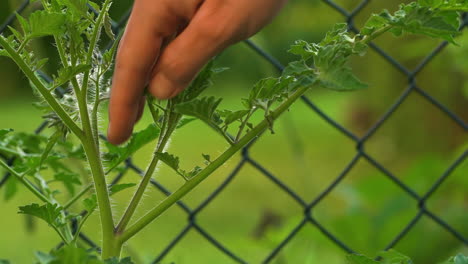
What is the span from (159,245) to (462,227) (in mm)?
924

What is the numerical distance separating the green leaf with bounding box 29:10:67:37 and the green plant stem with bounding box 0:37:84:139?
2 centimetres

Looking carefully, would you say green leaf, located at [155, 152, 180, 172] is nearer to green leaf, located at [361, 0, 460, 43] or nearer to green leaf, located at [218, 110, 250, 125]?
green leaf, located at [218, 110, 250, 125]

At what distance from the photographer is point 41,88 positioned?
0.67 m

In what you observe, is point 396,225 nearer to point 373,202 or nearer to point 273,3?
point 373,202

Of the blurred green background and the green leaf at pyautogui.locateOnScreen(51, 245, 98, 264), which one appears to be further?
the blurred green background

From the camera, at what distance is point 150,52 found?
25.1 inches

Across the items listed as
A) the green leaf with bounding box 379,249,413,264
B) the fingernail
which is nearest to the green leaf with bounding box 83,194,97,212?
the fingernail

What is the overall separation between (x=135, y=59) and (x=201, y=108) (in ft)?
0.21

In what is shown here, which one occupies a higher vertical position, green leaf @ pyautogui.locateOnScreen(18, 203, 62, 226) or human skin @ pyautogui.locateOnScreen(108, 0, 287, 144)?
human skin @ pyautogui.locateOnScreen(108, 0, 287, 144)

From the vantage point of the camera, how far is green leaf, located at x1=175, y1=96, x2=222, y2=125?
2.04 feet

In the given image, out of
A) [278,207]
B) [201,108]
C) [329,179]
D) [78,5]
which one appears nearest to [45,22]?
[78,5]

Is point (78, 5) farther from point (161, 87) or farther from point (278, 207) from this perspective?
point (278, 207)

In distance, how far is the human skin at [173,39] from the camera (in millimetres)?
611

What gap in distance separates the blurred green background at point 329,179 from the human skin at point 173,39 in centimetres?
16
